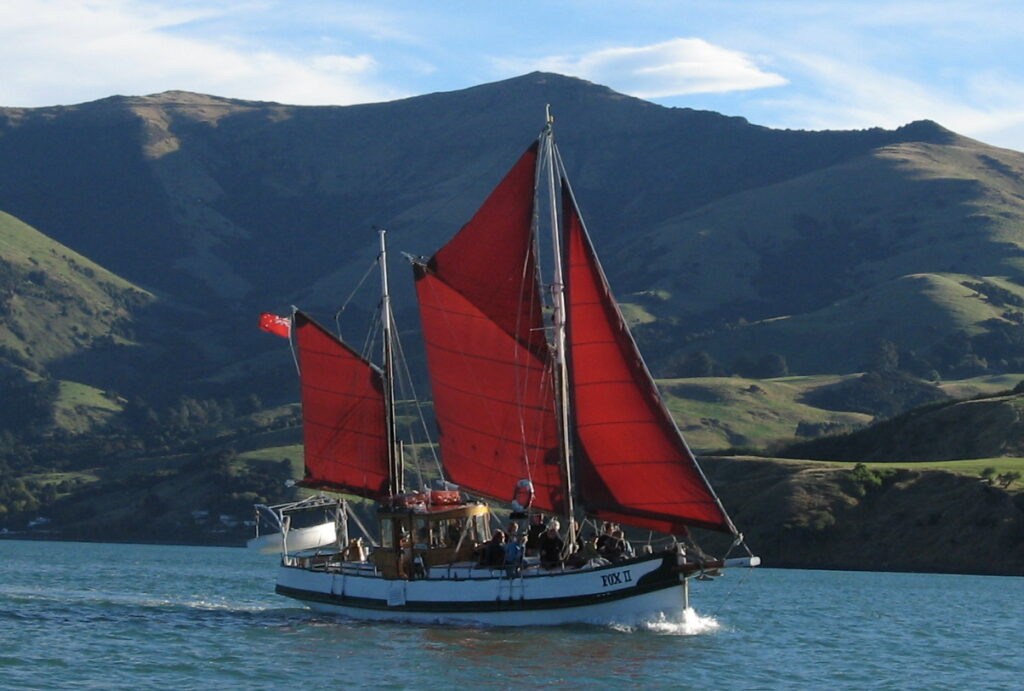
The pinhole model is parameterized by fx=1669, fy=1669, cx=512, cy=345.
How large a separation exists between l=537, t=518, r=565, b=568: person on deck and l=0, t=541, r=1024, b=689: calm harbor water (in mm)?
1919

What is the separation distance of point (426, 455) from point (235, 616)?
123 m

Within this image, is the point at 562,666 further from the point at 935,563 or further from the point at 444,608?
the point at 935,563

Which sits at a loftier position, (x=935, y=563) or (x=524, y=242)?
(x=524, y=242)

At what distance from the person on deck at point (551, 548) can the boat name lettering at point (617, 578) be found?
1862 millimetres

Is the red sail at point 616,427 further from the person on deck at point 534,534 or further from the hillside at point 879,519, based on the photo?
→ the hillside at point 879,519

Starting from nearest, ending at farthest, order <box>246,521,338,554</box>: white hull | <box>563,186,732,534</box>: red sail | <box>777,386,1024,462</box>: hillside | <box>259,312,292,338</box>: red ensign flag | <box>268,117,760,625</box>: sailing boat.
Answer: <box>563,186,732,534</box>: red sail, <box>268,117,760,625</box>: sailing boat, <box>246,521,338,554</box>: white hull, <box>259,312,292,338</box>: red ensign flag, <box>777,386,1024,462</box>: hillside

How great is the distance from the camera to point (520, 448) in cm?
4903

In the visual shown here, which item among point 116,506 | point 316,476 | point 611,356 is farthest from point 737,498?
point 116,506

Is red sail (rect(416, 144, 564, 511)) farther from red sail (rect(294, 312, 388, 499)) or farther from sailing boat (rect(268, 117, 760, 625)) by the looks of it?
red sail (rect(294, 312, 388, 499))

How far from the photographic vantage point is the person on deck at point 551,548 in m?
46.6

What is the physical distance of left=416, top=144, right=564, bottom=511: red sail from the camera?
48656 mm

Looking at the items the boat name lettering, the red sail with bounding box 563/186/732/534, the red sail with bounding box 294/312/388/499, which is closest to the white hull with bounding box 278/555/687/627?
the boat name lettering

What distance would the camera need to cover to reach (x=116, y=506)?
187125 millimetres

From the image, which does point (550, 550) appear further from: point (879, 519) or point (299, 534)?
point (879, 519)
